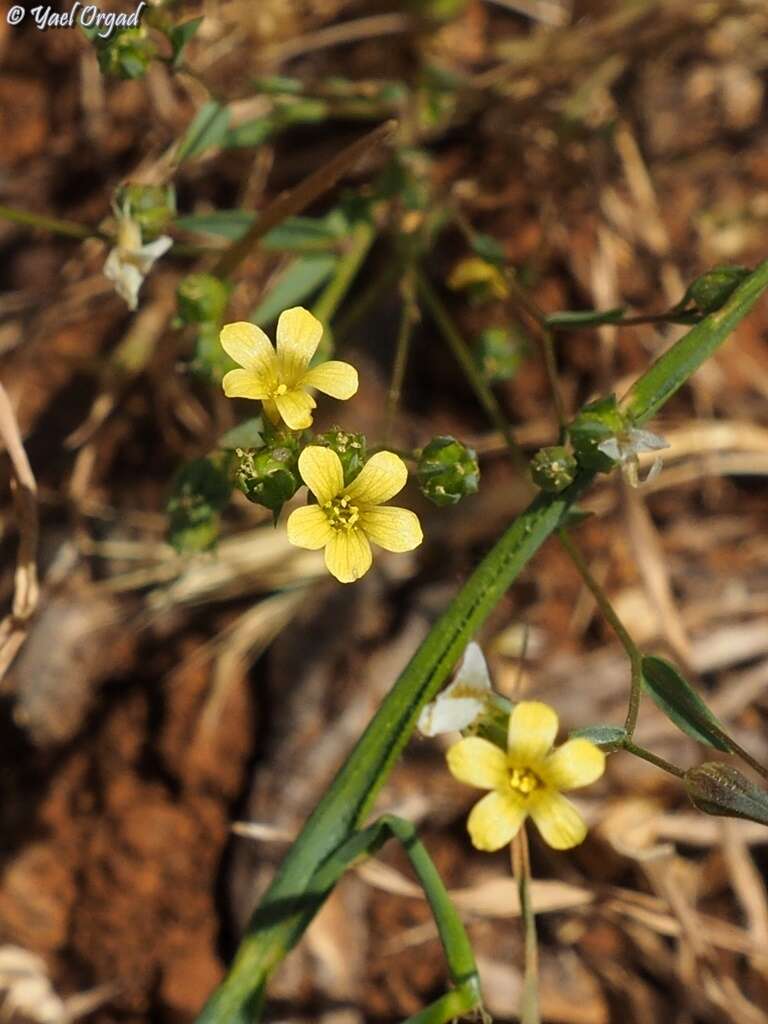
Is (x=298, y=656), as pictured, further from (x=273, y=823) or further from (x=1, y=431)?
(x=1, y=431)

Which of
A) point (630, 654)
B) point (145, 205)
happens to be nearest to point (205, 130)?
point (145, 205)

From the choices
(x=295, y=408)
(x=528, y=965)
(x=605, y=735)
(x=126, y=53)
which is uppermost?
(x=126, y=53)

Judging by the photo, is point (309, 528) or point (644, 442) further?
point (644, 442)

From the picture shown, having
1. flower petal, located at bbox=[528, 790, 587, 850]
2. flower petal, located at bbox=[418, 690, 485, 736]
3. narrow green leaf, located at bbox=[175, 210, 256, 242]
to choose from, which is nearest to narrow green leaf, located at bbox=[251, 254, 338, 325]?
narrow green leaf, located at bbox=[175, 210, 256, 242]

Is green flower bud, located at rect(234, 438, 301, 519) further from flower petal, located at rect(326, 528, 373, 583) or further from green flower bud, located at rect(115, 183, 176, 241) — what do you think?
green flower bud, located at rect(115, 183, 176, 241)

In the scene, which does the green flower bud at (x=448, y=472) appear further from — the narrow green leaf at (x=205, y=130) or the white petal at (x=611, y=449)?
the narrow green leaf at (x=205, y=130)

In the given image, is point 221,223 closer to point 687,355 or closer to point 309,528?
point 309,528

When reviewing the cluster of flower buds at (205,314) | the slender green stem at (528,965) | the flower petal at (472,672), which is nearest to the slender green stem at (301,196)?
the cluster of flower buds at (205,314)
